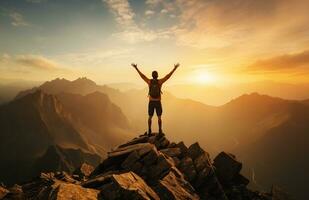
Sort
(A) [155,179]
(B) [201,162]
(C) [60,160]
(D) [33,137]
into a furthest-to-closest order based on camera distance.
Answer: (D) [33,137] < (C) [60,160] < (B) [201,162] < (A) [155,179]

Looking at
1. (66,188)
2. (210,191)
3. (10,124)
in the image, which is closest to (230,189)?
(210,191)

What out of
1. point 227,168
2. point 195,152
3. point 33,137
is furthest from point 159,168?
point 33,137

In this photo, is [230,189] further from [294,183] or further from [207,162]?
[294,183]

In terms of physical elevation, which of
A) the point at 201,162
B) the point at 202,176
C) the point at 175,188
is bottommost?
the point at 202,176

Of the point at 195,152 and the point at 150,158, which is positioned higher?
the point at 150,158

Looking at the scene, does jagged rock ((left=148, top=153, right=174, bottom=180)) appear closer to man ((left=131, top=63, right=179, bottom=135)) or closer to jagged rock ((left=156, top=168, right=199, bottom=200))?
jagged rock ((left=156, top=168, right=199, bottom=200))

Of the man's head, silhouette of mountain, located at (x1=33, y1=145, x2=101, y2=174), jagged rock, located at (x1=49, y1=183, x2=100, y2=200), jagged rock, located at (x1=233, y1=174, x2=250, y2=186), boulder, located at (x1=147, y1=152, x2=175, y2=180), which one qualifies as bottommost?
silhouette of mountain, located at (x1=33, y1=145, x2=101, y2=174)

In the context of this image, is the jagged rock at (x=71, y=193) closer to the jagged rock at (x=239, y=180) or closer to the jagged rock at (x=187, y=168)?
the jagged rock at (x=187, y=168)

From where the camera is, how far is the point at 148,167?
730 inches

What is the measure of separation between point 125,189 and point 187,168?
8432 mm

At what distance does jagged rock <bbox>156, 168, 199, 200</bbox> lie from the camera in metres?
16.0

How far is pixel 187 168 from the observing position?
21.0 metres

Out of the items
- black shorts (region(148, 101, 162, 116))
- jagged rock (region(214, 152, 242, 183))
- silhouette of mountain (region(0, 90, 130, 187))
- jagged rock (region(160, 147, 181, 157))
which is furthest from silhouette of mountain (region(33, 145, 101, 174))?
black shorts (region(148, 101, 162, 116))

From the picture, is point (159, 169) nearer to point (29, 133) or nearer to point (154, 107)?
point (154, 107)
